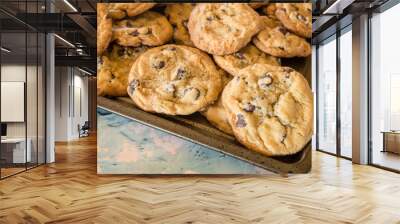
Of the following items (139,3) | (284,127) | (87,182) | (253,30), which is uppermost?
(139,3)

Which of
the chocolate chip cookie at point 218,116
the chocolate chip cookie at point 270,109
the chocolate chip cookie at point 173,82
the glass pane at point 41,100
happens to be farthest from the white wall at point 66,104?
the chocolate chip cookie at point 270,109

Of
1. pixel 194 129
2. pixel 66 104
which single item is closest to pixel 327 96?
pixel 194 129

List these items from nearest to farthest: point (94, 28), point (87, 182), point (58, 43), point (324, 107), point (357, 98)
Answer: point (87, 182) < point (357, 98) < point (94, 28) < point (324, 107) < point (58, 43)

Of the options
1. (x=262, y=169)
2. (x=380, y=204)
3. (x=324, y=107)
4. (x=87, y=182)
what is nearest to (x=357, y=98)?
(x=324, y=107)

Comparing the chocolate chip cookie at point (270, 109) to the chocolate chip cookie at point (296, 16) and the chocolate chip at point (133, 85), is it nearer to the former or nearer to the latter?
the chocolate chip cookie at point (296, 16)

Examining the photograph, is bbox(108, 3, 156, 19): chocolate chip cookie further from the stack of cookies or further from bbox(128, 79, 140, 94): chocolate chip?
bbox(128, 79, 140, 94): chocolate chip

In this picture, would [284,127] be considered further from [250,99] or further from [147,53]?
[147,53]

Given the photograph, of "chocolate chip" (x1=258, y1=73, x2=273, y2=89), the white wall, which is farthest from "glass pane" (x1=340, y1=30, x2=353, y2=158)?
the white wall
